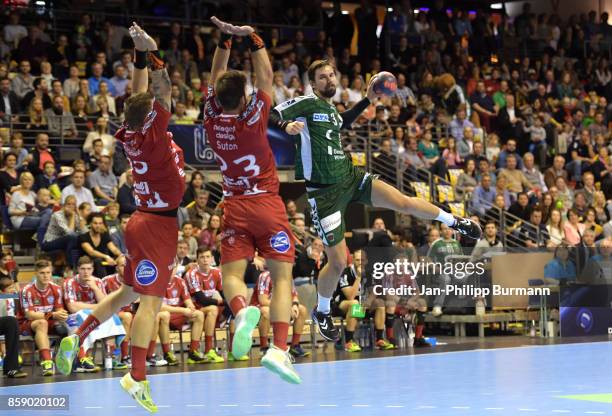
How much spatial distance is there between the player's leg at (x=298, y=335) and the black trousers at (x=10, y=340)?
154 inches

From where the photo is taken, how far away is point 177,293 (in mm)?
15203

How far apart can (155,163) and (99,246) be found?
675cm

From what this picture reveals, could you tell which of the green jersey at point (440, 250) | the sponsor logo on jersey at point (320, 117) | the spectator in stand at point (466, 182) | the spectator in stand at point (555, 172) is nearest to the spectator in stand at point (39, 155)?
the green jersey at point (440, 250)

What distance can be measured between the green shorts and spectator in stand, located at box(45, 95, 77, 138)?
30.5 feet

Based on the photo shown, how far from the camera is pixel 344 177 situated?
973 cm

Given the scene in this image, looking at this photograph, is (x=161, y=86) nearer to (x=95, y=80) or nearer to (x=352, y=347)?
(x=352, y=347)

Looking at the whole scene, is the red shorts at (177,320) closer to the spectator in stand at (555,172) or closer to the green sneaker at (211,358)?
the green sneaker at (211,358)

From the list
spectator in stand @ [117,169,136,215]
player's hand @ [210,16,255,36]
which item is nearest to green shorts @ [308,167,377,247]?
player's hand @ [210,16,255,36]

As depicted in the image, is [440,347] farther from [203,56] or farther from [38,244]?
[203,56]

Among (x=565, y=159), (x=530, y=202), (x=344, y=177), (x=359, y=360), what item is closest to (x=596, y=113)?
(x=565, y=159)

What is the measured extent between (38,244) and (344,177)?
7828 millimetres

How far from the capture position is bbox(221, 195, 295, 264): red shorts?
28.4ft

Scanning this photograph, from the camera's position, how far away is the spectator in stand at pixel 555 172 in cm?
2261

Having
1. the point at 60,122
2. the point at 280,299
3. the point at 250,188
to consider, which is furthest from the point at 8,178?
the point at 280,299
